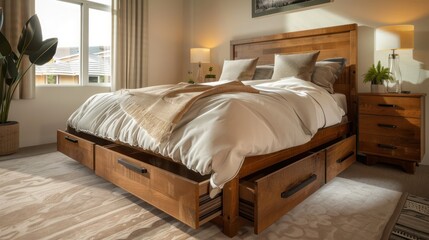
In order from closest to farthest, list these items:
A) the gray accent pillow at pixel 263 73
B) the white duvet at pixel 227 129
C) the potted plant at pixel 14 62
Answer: the white duvet at pixel 227 129 < the potted plant at pixel 14 62 < the gray accent pillow at pixel 263 73

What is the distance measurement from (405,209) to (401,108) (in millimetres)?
1046

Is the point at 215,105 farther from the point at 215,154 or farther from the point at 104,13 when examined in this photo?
the point at 104,13

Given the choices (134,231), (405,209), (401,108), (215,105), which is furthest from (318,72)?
(134,231)

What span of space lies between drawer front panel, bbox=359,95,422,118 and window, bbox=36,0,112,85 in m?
3.40

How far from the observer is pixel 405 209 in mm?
1606

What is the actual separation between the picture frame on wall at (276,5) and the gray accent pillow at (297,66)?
853mm

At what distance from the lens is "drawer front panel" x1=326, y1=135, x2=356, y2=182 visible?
1.83m

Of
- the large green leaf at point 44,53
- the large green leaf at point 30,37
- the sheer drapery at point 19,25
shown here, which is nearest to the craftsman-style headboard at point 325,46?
the large green leaf at point 44,53

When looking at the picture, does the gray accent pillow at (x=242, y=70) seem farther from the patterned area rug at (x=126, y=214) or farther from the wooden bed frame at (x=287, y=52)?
the patterned area rug at (x=126, y=214)

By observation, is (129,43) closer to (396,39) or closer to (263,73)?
(263,73)

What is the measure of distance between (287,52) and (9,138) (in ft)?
10.7

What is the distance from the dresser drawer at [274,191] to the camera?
1.22 meters

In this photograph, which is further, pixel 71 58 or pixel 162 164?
pixel 71 58

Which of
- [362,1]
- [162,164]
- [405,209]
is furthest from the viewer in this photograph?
[362,1]
